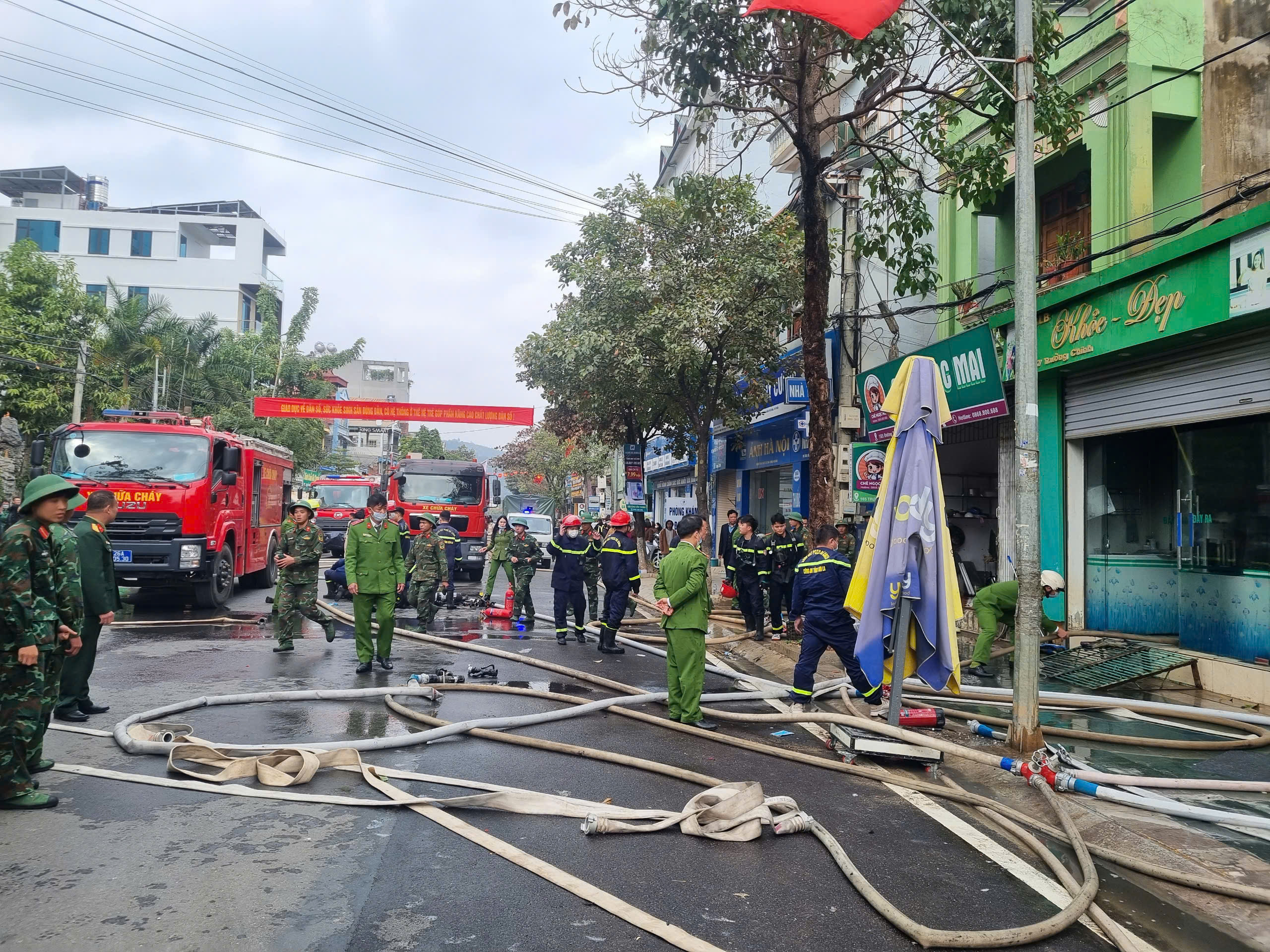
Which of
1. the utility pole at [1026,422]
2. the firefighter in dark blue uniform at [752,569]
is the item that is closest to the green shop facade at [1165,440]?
the utility pole at [1026,422]

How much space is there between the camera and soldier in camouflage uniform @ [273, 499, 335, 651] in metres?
10.6

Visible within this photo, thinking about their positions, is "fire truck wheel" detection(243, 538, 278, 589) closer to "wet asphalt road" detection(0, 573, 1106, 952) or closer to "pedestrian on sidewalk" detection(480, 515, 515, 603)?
"pedestrian on sidewalk" detection(480, 515, 515, 603)

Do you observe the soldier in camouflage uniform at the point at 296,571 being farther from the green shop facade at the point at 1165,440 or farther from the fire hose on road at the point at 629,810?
the green shop facade at the point at 1165,440

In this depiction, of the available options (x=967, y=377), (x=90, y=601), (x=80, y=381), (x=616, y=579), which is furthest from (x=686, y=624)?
(x=80, y=381)

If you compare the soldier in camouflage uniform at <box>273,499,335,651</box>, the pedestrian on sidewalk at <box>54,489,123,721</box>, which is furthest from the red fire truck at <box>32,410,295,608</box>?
the pedestrian on sidewalk at <box>54,489,123,721</box>

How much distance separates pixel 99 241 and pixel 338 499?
39.2 m

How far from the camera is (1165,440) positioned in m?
10.8

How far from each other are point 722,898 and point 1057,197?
1229cm

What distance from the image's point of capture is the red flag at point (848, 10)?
26.0 ft

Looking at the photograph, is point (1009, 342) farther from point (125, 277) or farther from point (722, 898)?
point (125, 277)

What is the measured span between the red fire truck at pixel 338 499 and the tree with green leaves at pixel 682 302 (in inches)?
332

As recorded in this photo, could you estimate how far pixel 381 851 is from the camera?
14.1 ft

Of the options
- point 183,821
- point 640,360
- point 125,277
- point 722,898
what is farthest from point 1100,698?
point 125,277

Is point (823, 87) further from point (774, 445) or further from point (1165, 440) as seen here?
point (774, 445)
